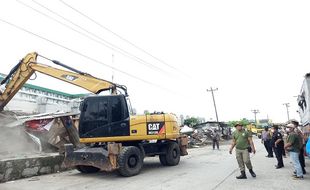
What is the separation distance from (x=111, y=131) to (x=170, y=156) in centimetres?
317

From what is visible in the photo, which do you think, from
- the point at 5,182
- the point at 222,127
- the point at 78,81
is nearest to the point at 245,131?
the point at 78,81

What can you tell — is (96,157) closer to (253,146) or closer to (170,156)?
(170,156)

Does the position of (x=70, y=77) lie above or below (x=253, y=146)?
above

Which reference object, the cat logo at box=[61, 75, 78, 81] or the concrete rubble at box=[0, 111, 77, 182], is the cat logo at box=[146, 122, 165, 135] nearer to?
the cat logo at box=[61, 75, 78, 81]

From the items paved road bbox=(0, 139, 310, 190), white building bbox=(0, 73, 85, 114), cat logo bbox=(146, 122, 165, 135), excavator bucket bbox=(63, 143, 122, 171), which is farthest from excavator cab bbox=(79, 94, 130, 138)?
white building bbox=(0, 73, 85, 114)

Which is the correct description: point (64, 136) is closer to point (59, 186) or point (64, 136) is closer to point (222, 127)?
point (59, 186)

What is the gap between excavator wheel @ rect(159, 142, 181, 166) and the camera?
13406 mm

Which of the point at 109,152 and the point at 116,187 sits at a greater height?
the point at 109,152

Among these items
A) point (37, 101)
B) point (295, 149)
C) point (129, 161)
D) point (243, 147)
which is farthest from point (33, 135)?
point (37, 101)

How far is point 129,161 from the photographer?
11023 millimetres

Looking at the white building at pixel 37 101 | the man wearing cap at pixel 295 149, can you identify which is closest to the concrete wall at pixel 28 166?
the white building at pixel 37 101

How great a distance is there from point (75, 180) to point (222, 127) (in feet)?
145

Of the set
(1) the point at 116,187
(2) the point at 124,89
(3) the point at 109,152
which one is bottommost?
(1) the point at 116,187

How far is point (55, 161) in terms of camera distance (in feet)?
40.3
